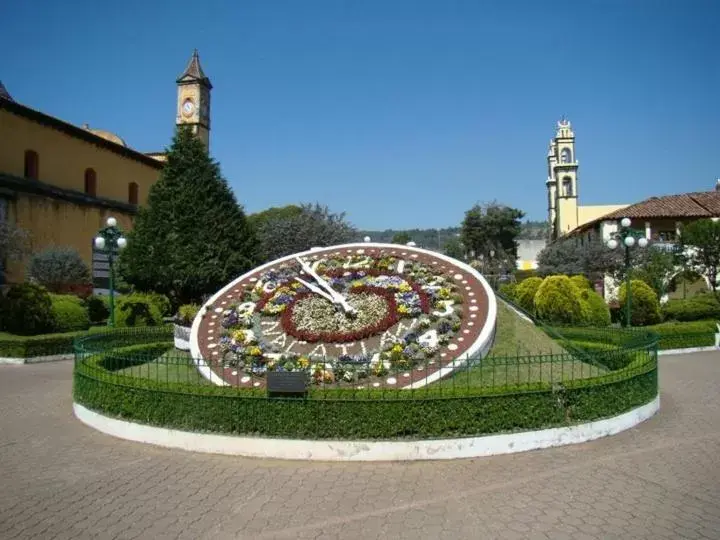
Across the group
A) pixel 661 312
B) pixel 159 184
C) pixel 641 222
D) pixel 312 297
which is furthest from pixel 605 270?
pixel 312 297

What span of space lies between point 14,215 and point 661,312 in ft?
87.2

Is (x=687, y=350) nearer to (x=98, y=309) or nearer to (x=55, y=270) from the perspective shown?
(x=98, y=309)

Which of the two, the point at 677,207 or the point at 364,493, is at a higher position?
the point at 677,207

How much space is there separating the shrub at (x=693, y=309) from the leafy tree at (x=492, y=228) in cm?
3704

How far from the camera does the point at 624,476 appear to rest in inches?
245

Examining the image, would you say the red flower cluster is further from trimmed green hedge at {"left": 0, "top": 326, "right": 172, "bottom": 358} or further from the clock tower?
the clock tower

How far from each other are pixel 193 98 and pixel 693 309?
108 ft

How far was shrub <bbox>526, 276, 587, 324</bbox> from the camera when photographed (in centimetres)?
1662

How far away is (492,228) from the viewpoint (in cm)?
5881

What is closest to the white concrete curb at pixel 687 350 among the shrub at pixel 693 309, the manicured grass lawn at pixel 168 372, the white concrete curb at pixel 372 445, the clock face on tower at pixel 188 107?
the shrub at pixel 693 309

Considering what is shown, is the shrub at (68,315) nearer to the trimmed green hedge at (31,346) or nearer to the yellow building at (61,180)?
the trimmed green hedge at (31,346)

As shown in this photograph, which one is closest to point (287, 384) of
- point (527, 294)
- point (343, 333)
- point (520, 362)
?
point (343, 333)

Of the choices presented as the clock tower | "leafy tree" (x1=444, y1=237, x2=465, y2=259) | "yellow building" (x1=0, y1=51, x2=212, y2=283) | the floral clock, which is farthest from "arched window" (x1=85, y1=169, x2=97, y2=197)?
"leafy tree" (x1=444, y1=237, x2=465, y2=259)

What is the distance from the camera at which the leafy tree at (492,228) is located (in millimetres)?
58812
